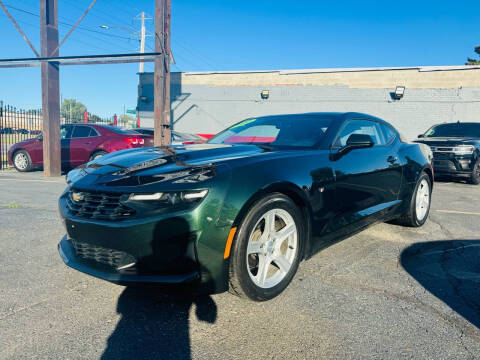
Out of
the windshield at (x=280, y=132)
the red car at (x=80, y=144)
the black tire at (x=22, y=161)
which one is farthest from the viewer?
the black tire at (x=22, y=161)

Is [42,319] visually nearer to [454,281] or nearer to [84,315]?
[84,315]

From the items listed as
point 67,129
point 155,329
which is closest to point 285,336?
point 155,329

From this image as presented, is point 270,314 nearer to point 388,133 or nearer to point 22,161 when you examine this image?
point 388,133

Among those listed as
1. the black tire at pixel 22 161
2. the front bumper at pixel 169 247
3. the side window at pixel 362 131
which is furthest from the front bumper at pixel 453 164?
the black tire at pixel 22 161

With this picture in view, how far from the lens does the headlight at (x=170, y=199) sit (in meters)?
2.08

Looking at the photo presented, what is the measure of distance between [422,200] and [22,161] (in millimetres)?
10842

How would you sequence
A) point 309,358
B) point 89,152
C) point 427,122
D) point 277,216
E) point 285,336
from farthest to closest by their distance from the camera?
point 427,122, point 89,152, point 277,216, point 285,336, point 309,358

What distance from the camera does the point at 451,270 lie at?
3084 mm

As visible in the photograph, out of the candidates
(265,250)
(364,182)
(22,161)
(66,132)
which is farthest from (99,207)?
(22,161)

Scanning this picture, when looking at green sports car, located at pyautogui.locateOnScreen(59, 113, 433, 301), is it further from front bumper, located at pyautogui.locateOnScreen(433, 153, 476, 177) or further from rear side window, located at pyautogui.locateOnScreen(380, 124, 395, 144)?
front bumper, located at pyautogui.locateOnScreen(433, 153, 476, 177)

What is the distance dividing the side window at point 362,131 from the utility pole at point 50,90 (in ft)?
28.5

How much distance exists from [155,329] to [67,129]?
388 inches

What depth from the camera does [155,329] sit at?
2.12 metres

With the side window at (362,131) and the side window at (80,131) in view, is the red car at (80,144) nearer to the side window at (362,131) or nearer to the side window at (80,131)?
the side window at (80,131)
